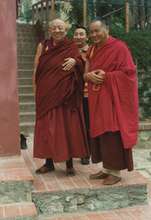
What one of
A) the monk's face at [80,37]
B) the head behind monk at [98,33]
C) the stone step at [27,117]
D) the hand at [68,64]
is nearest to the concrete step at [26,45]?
the stone step at [27,117]

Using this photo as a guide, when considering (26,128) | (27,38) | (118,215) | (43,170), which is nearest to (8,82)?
(43,170)

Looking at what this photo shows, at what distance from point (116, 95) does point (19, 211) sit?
1.41 m

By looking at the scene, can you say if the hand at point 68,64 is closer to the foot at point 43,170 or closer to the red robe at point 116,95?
the red robe at point 116,95

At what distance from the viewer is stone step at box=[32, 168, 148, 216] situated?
4441 mm

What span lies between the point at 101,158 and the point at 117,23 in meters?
6.09

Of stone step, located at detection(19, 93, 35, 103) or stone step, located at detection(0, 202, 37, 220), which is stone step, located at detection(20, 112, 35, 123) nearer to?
stone step, located at detection(19, 93, 35, 103)

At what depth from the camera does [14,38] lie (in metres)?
5.01

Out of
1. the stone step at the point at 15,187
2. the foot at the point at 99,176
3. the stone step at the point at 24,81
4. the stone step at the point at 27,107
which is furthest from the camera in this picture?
the stone step at the point at 24,81

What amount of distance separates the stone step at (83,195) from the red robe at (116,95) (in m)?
0.51

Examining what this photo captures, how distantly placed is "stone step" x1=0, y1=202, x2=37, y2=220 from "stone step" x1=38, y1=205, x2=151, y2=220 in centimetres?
Answer: 29

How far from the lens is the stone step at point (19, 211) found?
3.92 m

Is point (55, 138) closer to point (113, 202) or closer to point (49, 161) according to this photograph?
point (49, 161)

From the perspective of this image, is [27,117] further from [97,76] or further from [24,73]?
[97,76]

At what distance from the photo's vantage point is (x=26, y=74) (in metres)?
10.5
